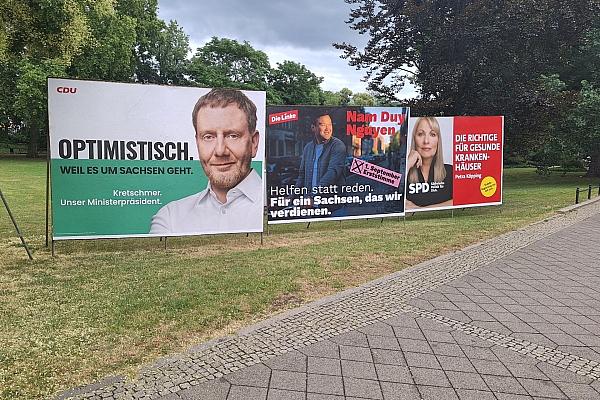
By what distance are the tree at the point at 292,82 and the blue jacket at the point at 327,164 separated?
53261 millimetres

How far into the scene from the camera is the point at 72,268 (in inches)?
262

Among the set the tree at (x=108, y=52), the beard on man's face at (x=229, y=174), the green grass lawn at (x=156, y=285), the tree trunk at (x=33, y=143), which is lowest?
the green grass lawn at (x=156, y=285)

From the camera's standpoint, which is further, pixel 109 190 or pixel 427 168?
pixel 427 168

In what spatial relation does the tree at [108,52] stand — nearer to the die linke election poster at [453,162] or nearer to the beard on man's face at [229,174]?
the die linke election poster at [453,162]

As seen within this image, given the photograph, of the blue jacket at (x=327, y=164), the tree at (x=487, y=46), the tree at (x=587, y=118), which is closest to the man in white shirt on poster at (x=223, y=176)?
the blue jacket at (x=327, y=164)

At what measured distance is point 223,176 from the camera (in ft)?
28.0

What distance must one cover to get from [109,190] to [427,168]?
734 centimetres

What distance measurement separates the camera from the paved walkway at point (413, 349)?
3285mm

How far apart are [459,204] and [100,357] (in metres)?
10.4

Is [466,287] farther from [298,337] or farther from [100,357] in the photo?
[100,357]

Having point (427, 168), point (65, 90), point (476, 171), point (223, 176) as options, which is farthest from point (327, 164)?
point (65, 90)

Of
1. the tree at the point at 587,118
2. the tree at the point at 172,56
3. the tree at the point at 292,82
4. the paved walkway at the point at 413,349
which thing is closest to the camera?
the paved walkway at the point at 413,349

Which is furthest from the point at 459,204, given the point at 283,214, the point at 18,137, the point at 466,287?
the point at 18,137

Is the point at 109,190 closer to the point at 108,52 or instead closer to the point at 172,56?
the point at 108,52
